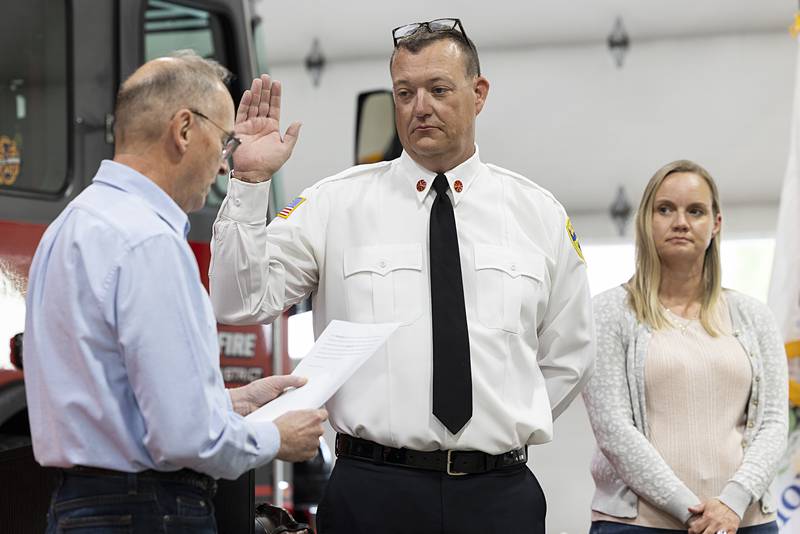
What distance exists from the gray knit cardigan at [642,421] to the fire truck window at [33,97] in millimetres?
1933

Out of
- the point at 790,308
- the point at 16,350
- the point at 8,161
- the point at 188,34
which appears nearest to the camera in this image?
the point at 16,350

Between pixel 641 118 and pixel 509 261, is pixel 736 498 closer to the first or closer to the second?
pixel 509 261

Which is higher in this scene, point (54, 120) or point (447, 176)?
point (54, 120)

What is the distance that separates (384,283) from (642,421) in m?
0.95

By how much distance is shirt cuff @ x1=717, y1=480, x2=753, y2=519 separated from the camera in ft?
9.64

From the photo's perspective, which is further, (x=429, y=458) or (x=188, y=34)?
(x=188, y=34)

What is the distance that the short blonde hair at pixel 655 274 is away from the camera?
3152mm

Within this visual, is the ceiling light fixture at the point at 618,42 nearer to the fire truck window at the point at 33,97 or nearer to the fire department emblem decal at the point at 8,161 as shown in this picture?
the fire truck window at the point at 33,97

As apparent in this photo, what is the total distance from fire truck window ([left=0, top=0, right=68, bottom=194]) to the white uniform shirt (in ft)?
4.64

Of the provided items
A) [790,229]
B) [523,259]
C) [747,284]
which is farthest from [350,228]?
[747,284]

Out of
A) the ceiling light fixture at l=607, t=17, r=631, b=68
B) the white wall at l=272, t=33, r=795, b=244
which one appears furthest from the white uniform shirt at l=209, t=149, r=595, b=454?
the ceiling light fixture at l=607, t=17, r=631, b=68

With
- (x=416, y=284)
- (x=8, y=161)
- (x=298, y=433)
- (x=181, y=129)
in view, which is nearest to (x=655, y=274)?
(x=416, y=284)

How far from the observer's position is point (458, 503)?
2428mm

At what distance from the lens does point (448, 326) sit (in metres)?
2.50
